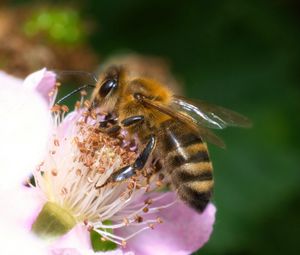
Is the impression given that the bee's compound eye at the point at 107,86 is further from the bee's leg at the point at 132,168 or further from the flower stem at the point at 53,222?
the flower stem at the point at 53,222

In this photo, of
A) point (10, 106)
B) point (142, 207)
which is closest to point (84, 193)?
point (142, 207)

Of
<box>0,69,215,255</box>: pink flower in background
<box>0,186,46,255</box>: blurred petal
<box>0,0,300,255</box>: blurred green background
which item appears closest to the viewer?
<box>0,186,46,255</box>: blurred petal

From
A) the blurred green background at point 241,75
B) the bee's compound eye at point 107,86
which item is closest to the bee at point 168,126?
the bee's compound eye at point 107,86

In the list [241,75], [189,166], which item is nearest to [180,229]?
[189,166]

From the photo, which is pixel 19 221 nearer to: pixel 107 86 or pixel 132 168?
pixel 132 168

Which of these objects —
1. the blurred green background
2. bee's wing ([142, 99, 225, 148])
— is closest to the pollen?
bee's wing ([142, 99, 225, 148])

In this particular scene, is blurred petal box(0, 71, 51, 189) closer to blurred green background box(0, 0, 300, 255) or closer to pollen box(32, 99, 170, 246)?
pollen box(32, 99, 170, 246)
